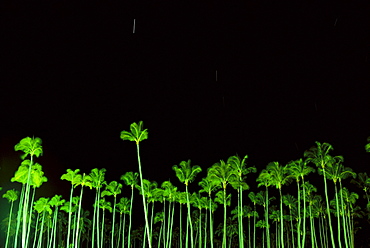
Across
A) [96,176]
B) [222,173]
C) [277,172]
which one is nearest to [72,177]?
[96,176]

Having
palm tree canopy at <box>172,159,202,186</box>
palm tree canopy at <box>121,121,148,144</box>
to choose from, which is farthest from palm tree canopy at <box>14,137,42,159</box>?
palm tree canopy at <box>172,159,202,186</box>

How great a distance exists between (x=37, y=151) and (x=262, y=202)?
38.2 m

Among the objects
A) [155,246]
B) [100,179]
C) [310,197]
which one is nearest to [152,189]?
[100,179]

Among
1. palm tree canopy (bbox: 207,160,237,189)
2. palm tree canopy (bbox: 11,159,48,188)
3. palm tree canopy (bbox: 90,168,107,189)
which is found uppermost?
palm tree canopy (bbox: 90,168,107,189)

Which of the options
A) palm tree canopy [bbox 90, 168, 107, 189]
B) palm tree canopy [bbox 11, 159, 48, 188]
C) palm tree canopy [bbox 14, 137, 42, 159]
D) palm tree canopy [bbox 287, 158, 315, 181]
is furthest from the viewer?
palm tree canopy [bbox 90, 168, 107, 189]

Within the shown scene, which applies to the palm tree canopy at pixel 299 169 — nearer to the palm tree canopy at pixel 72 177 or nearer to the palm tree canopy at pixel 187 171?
the palm tree canopy at pixel 187 171

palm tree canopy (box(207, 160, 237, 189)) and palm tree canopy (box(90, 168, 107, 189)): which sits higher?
palm tree canopy (box(90, 168, 107, 189))

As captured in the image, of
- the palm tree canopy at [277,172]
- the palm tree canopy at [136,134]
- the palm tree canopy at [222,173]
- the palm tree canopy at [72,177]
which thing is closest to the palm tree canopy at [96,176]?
the palm tree canopy at [72,177]

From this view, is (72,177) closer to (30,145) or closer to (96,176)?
(96,176)

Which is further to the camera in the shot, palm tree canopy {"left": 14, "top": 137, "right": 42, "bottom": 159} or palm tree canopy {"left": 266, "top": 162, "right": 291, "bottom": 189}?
palm tree canopy {"left": 266, "top": 162, "right": 291, "bottom": 189}

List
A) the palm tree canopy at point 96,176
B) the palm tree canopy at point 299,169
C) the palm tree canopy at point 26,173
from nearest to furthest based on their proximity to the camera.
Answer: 1. the palm tree canopy at point 26,173
2. the palm tree canopy at point 299,169
3. the palm tree canopy at point 96,176

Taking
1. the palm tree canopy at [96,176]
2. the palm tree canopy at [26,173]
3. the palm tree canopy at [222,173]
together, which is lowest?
the palm tree canopy at [26,173]

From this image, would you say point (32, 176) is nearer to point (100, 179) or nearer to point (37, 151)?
point (37, 151)

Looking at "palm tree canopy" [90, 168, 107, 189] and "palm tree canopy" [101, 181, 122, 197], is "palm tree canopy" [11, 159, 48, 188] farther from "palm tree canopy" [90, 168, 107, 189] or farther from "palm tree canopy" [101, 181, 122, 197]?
"palm tree canopy" [101, 181, 122, 197]
